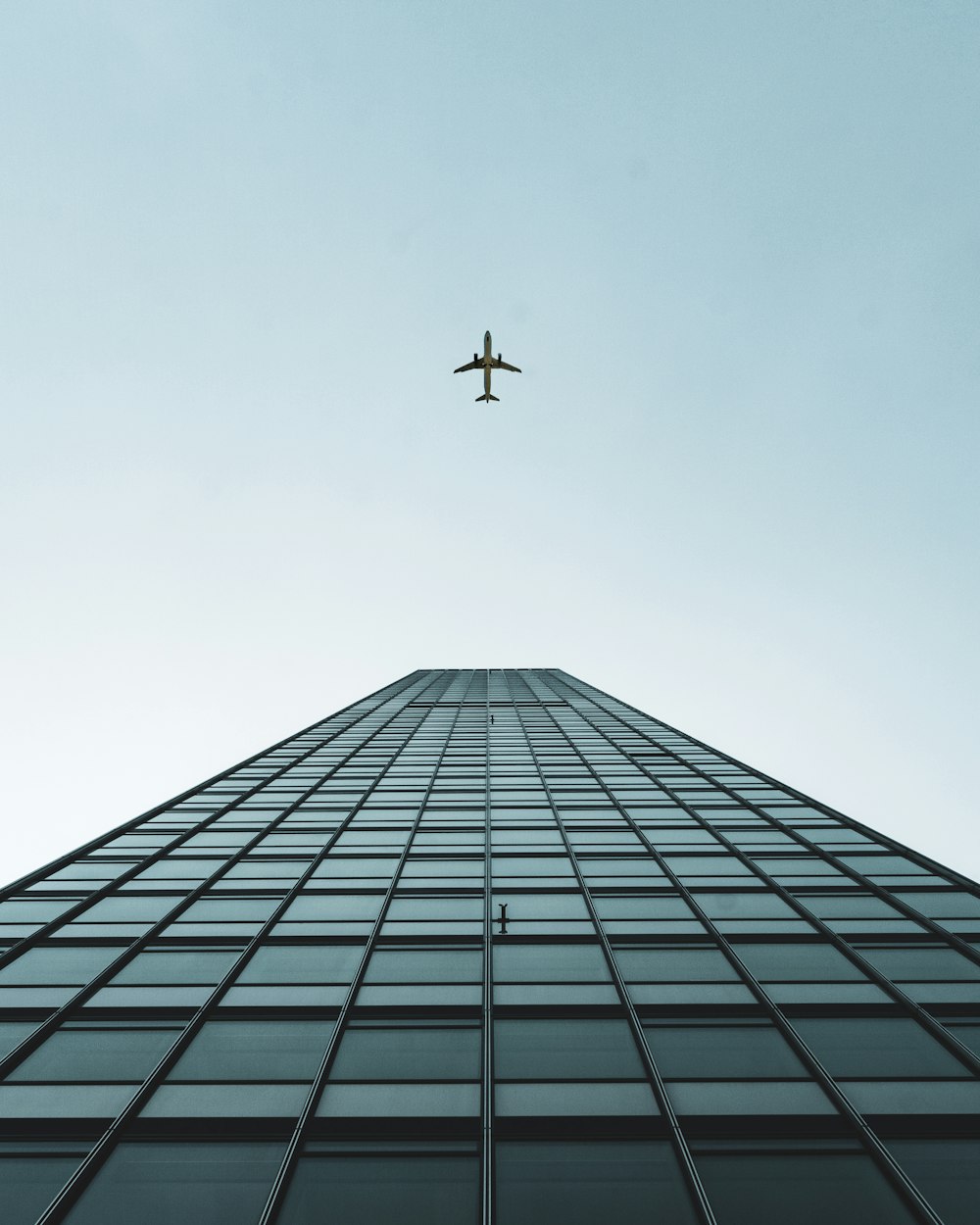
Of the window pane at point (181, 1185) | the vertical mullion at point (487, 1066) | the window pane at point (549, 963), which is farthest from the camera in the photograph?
the window pane at point (549, 963)

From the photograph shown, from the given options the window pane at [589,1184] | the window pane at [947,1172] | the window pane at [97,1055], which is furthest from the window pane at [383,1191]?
the window pane at [947,1172]

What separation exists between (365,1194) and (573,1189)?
2426mm

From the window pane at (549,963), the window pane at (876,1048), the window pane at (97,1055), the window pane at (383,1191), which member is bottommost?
the window pane at (383,1191)

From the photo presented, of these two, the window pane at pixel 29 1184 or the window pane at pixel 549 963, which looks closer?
the window pane at pixel 29 1184

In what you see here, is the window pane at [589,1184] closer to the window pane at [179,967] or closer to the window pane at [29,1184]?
the window pane at [29,1184]

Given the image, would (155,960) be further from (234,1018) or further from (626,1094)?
(626,1094)

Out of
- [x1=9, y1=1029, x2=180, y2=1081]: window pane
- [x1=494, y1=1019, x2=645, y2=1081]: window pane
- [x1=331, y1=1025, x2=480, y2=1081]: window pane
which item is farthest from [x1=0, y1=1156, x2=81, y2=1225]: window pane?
[x1=494, y1=1019, x2=645, y2=1081]: window pane

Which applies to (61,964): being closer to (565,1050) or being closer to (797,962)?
(565,1050)

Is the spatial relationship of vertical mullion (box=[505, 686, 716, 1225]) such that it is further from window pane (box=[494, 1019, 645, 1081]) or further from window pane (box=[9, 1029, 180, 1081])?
window pane (box=[9, 1029, 180, 1081])

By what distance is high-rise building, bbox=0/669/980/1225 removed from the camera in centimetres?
900

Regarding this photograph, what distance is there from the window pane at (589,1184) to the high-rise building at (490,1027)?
4cm

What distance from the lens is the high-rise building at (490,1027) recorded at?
9.00 meters

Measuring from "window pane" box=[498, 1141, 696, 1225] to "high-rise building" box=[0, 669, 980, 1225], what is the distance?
0.04 metres

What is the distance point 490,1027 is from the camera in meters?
12.1
